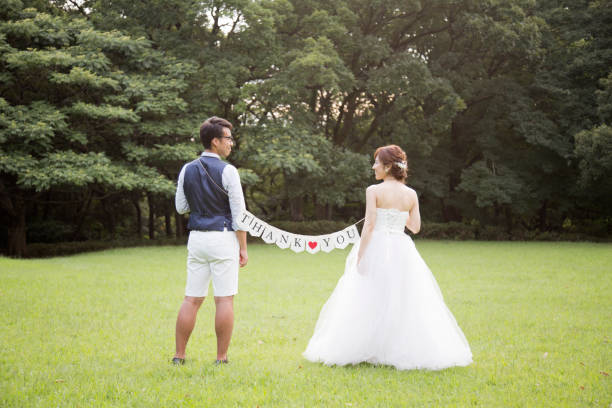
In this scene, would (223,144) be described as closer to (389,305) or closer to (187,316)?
(187,316)

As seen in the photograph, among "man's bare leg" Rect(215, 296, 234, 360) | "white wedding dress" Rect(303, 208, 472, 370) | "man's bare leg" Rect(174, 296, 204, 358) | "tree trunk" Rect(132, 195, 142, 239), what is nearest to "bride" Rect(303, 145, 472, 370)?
"white wedding dress" Rect(303, 208, 472, 370)

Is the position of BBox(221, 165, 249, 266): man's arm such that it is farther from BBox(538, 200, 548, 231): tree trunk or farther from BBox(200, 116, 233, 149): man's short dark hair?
BBox(538, 200, 548, 231): tree trunk

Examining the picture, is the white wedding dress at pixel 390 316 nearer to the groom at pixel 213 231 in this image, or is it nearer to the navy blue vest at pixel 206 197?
the groom at pixel 213 231

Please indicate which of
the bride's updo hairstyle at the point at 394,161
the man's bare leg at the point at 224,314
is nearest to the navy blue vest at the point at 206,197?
the man's bare leg at the point at 224,314

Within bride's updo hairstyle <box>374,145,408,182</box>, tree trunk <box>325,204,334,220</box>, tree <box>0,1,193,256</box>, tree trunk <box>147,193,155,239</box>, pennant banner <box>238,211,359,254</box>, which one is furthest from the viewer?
tree trunk <box>325,204,334,220</box>

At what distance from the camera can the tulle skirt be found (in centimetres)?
468

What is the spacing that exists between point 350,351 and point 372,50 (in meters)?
20.0

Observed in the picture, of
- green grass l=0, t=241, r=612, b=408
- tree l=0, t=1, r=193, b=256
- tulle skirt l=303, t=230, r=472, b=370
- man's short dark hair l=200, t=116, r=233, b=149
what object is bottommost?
green grass l=0, t=241, r=612, b=408

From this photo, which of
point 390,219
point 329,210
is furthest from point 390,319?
point 329,210

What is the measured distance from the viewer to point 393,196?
4.89 meters

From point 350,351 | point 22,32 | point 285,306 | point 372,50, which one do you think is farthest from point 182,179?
point 372,50

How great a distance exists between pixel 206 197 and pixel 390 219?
5.90 feet

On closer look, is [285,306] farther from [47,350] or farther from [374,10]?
[374,10]

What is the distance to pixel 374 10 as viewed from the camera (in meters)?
23.7
